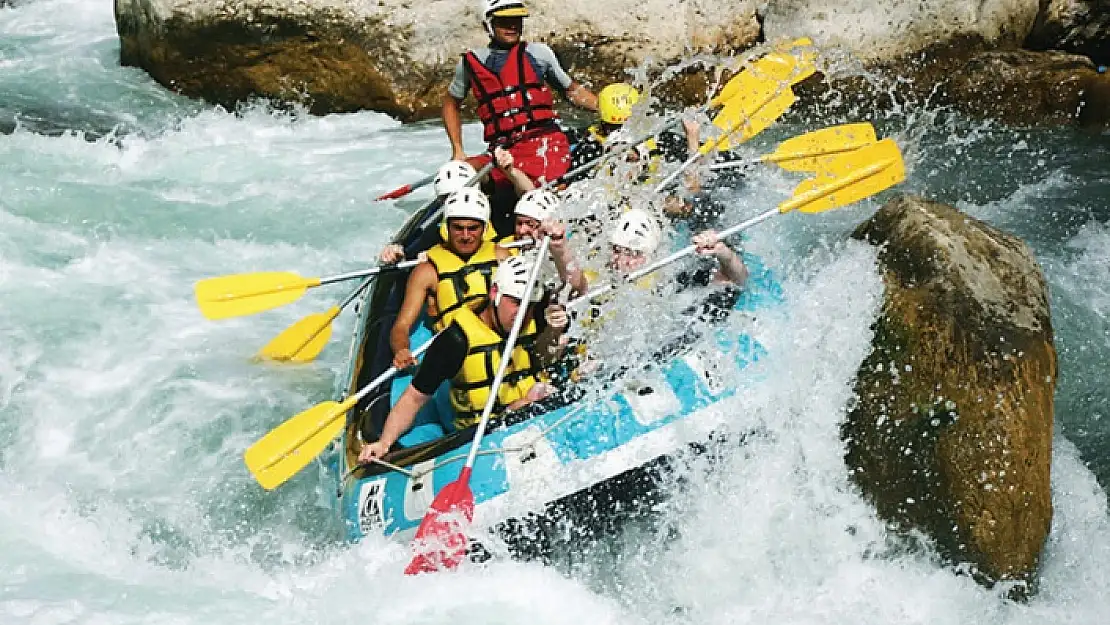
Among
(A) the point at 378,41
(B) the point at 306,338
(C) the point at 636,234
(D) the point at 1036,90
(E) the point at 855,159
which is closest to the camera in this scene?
(C) the point at 636,234

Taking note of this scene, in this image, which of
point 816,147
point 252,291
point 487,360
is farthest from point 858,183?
point 252,291

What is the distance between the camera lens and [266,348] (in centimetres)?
583

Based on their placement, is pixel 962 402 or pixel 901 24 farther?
pixel 901 24

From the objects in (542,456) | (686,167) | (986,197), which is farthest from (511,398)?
(986,197)

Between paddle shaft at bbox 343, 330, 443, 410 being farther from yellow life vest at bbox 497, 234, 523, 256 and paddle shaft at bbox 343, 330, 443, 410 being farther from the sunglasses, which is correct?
the sunglasses

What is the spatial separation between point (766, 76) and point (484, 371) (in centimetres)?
320

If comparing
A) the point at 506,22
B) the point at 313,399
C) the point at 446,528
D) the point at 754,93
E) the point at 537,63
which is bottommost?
the point at 313,399

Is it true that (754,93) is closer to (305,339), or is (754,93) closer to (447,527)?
(305,339)

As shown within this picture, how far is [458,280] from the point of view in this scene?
14.9 ft

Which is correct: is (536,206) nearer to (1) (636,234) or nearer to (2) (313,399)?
(1) (636,234)

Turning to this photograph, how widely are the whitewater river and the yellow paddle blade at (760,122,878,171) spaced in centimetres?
36

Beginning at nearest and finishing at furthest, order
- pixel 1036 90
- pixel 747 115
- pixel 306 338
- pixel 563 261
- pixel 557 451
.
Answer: pixel 557 451, pixel 563 261, pixel 306 338, pixel 747 115, pixel 1036 90

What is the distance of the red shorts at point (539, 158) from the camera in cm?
556

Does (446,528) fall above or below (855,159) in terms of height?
below
